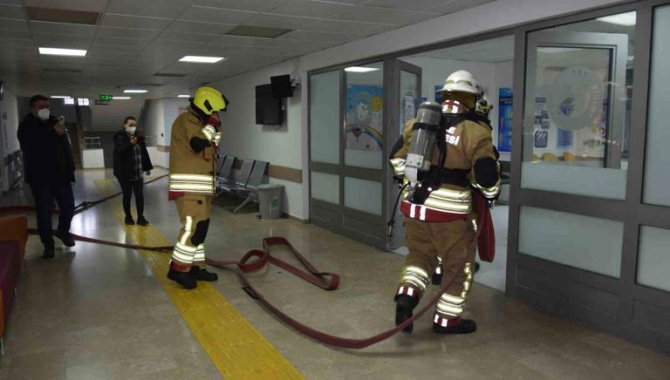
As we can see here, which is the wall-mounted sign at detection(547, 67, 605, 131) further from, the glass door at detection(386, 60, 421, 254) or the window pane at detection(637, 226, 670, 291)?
the glass door at detection(386, 60, 421, 254)

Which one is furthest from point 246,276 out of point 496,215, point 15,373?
point 496,215

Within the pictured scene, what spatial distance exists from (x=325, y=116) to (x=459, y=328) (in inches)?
165

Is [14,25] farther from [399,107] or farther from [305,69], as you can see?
[399,107]

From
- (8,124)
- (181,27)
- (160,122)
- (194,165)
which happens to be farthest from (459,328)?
(160,122)

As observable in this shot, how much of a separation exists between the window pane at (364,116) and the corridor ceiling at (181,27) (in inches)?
19.5

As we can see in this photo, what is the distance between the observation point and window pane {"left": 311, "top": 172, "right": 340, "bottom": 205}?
687 cm

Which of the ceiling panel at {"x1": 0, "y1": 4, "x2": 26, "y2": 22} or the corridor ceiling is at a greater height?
the corridor ceiling

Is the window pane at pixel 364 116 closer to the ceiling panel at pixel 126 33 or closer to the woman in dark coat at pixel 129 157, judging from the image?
the ceiling panel at pixel 126 33

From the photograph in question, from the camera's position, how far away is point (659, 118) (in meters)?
3.11

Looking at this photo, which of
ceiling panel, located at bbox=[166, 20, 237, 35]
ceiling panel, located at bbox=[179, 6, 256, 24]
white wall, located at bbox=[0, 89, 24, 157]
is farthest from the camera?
white wall, located at bbox=[0, 89, 24, 157]

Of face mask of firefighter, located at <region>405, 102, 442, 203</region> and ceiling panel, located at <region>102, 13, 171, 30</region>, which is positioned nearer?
face mask of firefighter, located at <region>405, 102, 442, 203</region>

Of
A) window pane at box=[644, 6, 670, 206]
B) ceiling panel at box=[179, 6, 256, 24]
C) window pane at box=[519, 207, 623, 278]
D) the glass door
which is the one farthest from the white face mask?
window pane at box=[644, 6, 670, 206]

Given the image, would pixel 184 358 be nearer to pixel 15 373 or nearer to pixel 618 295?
pixel 15 373

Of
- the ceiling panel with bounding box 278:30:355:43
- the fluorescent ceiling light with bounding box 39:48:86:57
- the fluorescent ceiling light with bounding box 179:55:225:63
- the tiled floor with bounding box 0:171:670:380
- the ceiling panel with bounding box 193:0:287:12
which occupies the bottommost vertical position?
the tiled floor with bounding box 0:171:670:380
